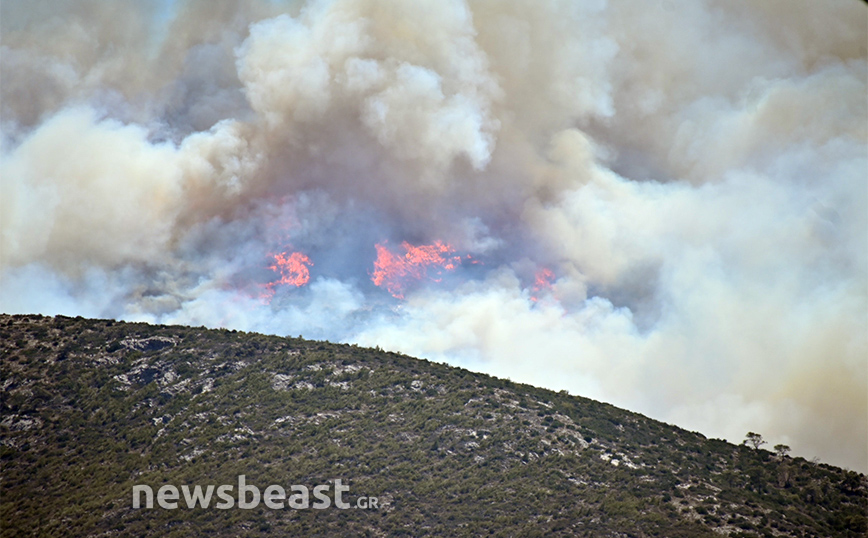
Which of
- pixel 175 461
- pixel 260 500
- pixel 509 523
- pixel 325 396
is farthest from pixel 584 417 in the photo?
pixel 175 461

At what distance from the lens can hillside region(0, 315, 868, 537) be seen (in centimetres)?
9000

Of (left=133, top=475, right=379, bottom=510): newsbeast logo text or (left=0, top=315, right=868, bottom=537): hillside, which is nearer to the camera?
(left=0, top=315, right=868, bottom=537): hillside

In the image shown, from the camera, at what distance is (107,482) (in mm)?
94062

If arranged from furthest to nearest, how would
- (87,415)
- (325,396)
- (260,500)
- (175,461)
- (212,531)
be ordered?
(325,396) < (87,415) < (175,461) < (260,500) < (212,531)

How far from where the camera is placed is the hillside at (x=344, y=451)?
90.0m

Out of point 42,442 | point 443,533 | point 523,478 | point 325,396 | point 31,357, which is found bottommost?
point 443,533

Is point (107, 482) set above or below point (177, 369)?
below

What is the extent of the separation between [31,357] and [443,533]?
6873 cm

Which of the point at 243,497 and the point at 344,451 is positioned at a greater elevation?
the point at 344,451

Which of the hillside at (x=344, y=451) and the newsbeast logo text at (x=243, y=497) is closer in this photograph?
the hillside at (x=344, y=451)

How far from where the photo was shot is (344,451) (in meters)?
102

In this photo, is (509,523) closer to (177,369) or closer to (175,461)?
(175,461)

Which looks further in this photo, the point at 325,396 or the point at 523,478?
the point at 325,396

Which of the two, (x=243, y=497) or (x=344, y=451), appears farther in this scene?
(x=344, y=451)
